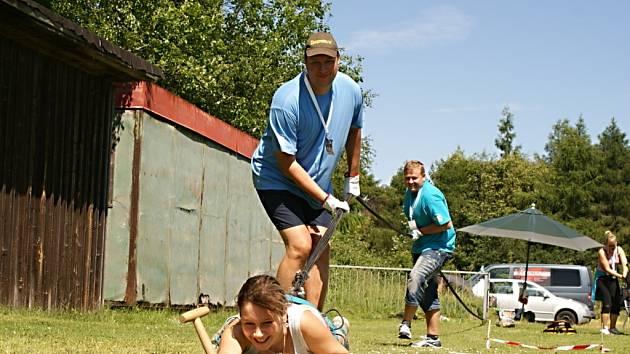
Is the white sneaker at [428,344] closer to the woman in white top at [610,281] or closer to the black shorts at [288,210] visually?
the black shorts at [288,210]

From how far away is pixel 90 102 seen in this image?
11531 mm

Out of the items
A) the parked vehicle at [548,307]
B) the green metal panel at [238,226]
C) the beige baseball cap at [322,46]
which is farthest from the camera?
the parked vehicle at [548,307]

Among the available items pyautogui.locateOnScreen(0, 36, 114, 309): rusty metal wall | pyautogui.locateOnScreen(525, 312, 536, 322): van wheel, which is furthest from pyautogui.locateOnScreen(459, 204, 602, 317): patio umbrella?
pyautogui.locateOnScreen(0, 36, 114, 309): rusty metal wall

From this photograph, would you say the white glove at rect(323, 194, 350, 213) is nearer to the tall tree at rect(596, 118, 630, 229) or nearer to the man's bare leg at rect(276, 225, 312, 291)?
the man's bare leg at rect(276, 225, 312, 291)

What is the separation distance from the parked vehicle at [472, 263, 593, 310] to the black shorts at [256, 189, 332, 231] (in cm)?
2669

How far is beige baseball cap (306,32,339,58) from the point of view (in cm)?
555

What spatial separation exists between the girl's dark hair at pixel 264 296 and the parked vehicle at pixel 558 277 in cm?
2818

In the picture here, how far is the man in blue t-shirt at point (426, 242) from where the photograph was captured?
31.6 ft

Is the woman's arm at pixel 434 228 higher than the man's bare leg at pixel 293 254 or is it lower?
higher

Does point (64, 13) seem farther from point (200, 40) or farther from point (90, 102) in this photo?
point (90, 102)

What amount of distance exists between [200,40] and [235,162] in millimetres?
13377

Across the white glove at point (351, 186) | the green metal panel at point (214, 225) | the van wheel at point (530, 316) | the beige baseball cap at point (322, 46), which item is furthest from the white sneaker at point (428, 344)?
the van wheel at point (530, 316)

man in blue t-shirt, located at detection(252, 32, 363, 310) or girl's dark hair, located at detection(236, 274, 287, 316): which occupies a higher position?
man in blue t-shirt, located at detection(252, 32, 363, 310)

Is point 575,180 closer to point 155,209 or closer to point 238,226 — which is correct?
point 238,226
